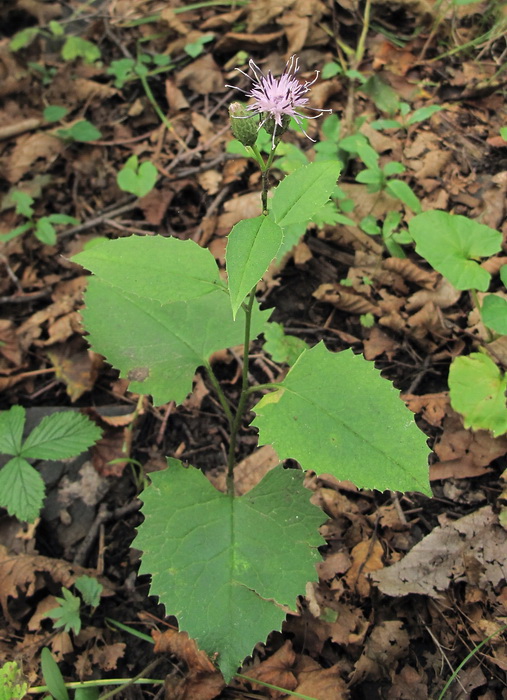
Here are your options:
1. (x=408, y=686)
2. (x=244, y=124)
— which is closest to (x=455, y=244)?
(x=244, y=124)

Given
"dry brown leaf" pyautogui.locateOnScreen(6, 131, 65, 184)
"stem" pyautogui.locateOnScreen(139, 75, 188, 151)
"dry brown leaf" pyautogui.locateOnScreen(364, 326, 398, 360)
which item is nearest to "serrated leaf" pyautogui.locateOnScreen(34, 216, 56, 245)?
"dry brown leaf" pyautogui.locateOnScreen(6, 131, 65, 184)

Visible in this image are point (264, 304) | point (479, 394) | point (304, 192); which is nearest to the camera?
point (304, 192)

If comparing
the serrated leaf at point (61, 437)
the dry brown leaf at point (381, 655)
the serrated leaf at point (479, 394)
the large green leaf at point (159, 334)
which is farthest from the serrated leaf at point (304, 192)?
the dry brown leaf at point (381, 655)

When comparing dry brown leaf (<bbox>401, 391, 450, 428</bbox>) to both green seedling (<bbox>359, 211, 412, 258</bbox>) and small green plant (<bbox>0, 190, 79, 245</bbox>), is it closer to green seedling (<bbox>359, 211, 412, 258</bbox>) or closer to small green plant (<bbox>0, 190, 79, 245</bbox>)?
green seedling (<bbox>359, 211, 412, 258</bbox>)

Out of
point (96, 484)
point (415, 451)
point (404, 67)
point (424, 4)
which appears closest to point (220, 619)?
point (415, 451)

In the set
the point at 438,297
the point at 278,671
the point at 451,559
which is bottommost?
the point at 278,671

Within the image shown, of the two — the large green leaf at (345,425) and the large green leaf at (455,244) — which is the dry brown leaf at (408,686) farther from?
the large green leaf at (455,244)

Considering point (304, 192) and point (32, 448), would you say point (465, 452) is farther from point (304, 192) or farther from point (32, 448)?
point (32, 448)
